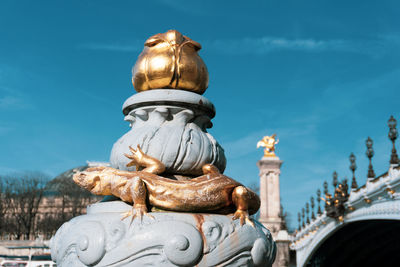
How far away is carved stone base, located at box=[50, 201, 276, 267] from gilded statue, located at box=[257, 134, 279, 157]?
4045 cm

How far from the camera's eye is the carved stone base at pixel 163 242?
12.2 ft

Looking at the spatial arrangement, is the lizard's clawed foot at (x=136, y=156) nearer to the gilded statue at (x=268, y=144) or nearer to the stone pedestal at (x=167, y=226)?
the stone pedestal at (x=167, y=226)

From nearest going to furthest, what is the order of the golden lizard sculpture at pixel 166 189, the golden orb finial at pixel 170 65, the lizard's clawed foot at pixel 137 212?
the lizard's clawed foot at pixel 137 212 < the golden lizard sculpture at pixel 166 189 < the golden orb finial at pixel 170 65

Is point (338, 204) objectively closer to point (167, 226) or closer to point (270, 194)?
point (270, 194)

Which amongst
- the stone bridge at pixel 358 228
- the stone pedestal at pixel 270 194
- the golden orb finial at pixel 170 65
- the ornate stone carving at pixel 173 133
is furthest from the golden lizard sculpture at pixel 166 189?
the stone pedestal at pixel 270 194

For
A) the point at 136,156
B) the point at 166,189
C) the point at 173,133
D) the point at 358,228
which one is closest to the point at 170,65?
the point at 173,133

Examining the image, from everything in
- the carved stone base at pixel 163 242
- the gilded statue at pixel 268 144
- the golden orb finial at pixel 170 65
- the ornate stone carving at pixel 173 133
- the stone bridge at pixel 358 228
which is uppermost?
the gilded statue at pixel 268 144

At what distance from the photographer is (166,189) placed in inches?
158

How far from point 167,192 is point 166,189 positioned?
0.09ft

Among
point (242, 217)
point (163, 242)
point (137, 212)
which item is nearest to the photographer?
point (163, 242)

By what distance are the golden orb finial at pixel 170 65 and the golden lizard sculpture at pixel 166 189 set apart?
35.0 inches

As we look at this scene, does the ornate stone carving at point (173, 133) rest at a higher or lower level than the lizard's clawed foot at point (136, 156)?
higher

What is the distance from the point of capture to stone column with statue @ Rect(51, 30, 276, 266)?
3770 millimetres

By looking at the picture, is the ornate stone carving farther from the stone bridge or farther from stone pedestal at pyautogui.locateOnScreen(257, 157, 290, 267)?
stone pedestal at pyautogui.locateOnScreen(257, 157, 290, 267)
